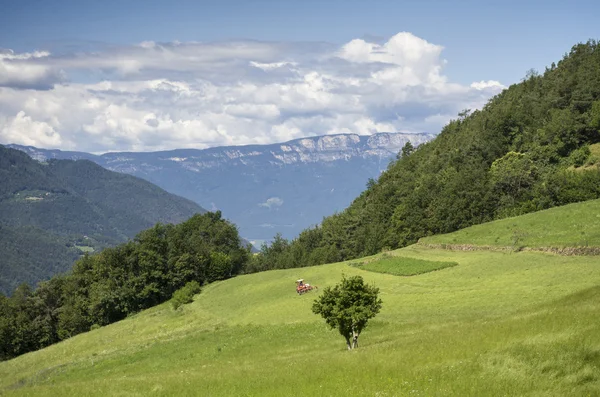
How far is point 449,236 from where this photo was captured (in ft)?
293

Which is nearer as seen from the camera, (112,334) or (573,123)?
(112,334)

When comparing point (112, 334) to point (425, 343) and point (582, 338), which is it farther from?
point (582, 338)

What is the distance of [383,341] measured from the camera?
43.3 meters

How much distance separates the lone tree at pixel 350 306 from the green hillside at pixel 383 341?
6.34 feet

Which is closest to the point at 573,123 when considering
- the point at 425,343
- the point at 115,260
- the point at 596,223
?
the point at 596,223

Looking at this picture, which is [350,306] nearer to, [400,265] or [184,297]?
[400,265]

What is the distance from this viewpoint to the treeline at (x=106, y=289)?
375 feet

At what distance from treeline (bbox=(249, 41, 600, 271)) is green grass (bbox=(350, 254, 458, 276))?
39.5 metres

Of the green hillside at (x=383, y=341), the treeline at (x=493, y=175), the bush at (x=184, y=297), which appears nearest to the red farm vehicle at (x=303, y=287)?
the green hillside at (x=383, y=341)

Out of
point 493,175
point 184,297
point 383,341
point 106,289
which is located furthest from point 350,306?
point 493,175

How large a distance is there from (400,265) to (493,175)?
192 feet

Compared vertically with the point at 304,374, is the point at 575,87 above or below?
above

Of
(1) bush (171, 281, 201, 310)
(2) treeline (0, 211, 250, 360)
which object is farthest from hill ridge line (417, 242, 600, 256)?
(2) treeline (0, 211, 250, 360)

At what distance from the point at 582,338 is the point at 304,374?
480 inches
